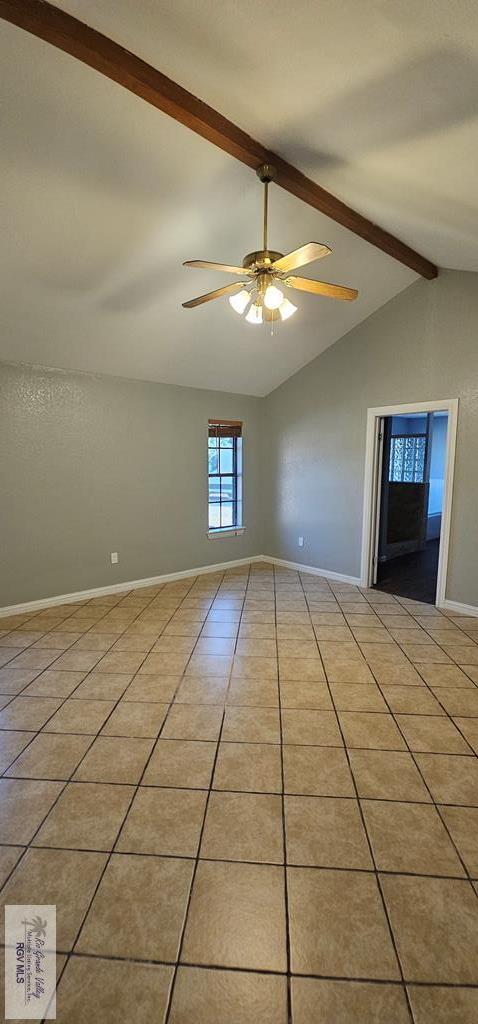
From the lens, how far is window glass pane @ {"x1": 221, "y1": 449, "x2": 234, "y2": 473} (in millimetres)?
5397

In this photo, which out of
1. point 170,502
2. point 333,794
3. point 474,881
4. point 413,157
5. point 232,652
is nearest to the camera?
point 474,881

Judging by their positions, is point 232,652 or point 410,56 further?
point 232,652

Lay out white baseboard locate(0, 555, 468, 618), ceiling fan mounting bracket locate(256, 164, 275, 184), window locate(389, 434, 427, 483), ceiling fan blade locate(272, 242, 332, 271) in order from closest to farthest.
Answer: ceiling fan blade locate(272, 242, 332, 271), ceiling fan mounting bracket locate(256, 164, 275, 184), white baseboard locate(0, 555, 468, 618), window locate(389, 434, 427, 483)

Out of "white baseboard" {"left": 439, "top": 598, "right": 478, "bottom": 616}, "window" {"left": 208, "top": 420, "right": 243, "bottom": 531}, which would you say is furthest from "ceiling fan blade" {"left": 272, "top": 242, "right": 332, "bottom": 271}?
"white baseboard" {"left": 439, "top": 598, "right": 478, "bottom": 616}

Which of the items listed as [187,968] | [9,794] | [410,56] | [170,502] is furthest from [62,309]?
[187,968]

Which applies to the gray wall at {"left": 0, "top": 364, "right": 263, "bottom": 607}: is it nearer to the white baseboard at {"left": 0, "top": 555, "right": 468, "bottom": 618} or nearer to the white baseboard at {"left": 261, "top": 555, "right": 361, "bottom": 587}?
the white baseboard at {"left": 0, "top": 555, "right": 468, "bottom": 618}

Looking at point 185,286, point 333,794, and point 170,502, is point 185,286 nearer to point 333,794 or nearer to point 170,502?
point 170,502

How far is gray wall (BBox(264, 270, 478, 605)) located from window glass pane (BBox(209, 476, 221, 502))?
69 centimetres

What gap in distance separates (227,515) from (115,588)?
67.6 inches

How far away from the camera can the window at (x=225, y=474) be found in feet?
17.3

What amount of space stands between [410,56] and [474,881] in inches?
114

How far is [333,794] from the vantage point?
5.98 feet

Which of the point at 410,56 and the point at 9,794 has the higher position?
the point at 410,56

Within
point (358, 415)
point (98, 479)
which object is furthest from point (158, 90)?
point (358, 415)
